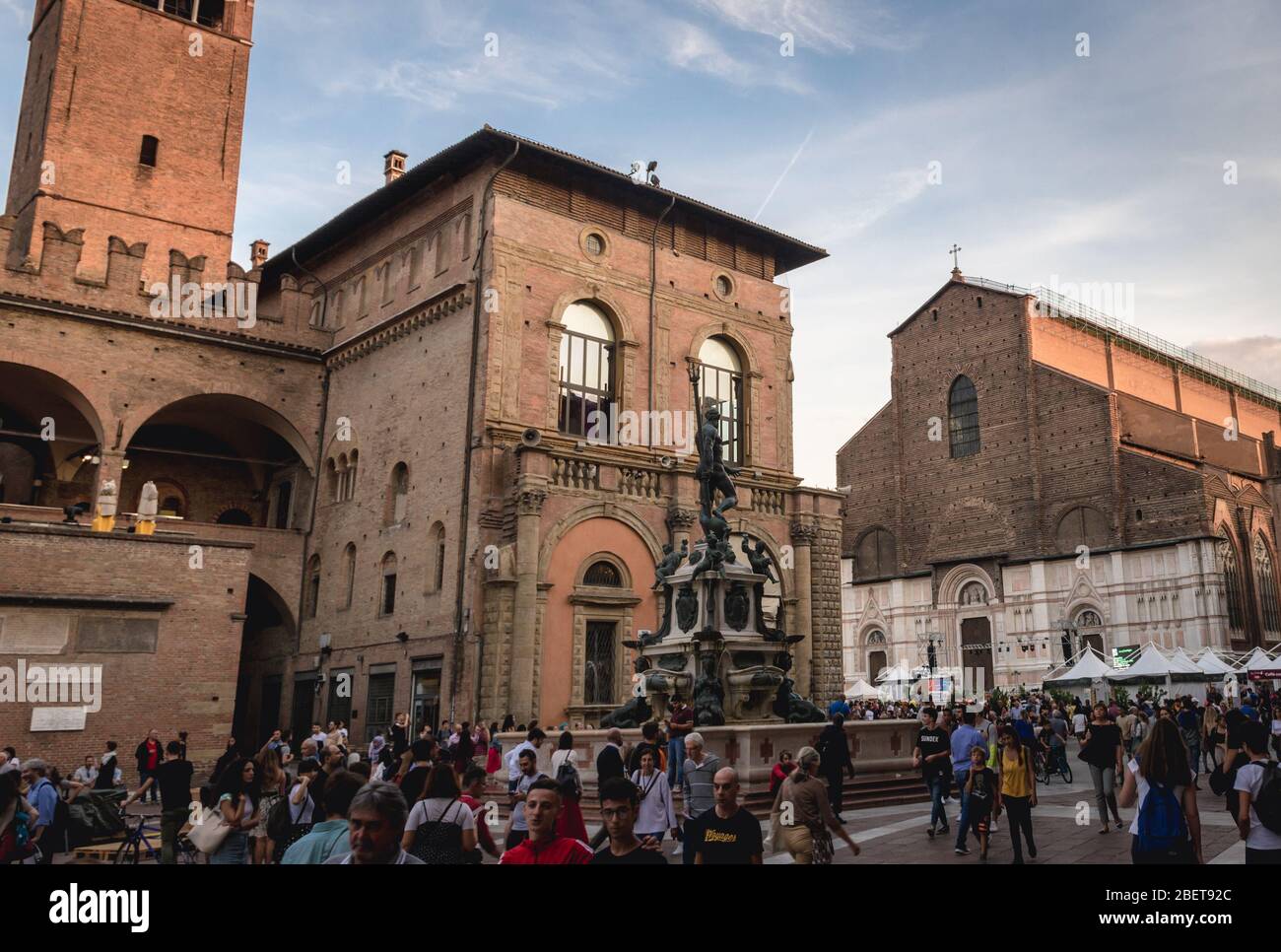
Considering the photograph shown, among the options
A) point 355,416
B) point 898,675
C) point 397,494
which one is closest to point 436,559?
point 397,494

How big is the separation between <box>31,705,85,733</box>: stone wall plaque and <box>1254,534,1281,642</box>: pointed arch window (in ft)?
159

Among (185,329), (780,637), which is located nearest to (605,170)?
(185,329)

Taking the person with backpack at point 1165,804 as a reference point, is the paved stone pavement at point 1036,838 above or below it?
below

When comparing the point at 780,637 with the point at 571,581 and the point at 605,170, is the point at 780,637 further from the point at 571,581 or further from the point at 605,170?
the point at 605,170

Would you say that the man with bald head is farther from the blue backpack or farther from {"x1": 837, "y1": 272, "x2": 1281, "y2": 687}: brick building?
{"x1": 837, "y1": 272, "x2": 1281, "y2": 687}: brick building

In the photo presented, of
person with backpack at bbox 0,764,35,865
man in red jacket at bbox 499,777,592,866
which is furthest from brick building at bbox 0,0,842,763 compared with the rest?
man in red jacket at bbox 499,777,592,866

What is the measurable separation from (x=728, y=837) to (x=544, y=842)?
109cm

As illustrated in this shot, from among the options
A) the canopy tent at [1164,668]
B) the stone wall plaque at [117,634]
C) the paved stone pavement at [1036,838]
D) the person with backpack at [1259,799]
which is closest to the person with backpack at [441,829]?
the person with backpack at [1259,799]

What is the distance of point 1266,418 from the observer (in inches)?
2776

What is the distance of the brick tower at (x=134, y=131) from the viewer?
32.2m

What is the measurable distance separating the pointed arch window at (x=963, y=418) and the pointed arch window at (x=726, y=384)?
2564 centimetres

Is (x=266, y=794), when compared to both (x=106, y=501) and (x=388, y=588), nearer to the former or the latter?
(x=388, y=588)

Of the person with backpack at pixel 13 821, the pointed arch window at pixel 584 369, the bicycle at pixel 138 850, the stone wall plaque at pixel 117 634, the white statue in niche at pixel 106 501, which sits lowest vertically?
the bicycle at pixel 138 850

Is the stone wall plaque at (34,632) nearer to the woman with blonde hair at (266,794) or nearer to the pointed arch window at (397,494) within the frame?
the pointed arch window at (397,494)
